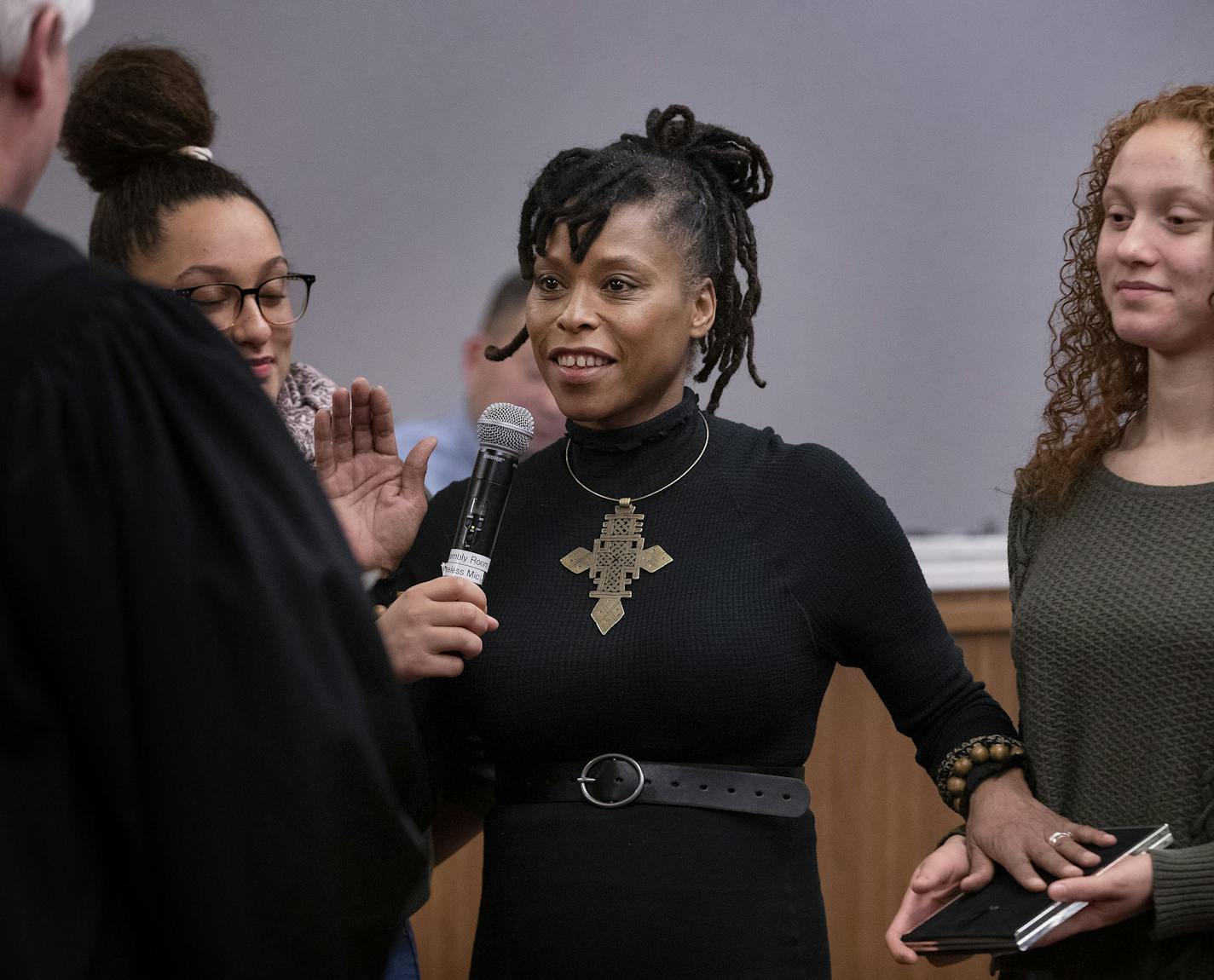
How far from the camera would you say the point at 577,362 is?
1.92m

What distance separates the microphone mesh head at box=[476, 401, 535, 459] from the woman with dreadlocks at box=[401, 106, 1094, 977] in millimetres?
132

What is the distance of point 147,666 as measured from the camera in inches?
35.1

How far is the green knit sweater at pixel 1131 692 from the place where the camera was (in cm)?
165

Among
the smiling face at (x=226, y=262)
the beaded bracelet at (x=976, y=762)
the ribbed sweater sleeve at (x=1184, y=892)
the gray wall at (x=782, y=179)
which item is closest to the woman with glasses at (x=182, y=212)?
the smiling face at (x=226, y=262)

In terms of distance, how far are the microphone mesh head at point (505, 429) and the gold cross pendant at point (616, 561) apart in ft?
0.57

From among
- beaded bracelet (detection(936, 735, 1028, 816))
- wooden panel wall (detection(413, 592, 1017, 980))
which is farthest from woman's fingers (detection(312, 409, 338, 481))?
wooden panel wall (detection(413, 592, 1017, 980))

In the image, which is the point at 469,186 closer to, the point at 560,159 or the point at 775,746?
the point at 560,159

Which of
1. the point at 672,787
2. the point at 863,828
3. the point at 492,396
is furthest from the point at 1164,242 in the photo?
the point at 492,396

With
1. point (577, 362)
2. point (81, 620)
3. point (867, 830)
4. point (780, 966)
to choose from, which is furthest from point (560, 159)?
point (867, 830)

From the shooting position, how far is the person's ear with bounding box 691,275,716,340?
2.01m

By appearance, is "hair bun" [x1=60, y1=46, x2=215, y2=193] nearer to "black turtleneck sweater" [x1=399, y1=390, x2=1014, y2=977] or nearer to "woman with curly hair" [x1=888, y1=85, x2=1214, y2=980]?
"black turtleneck sweater" [x1=399, y1=390, x2=1014, y2=977]

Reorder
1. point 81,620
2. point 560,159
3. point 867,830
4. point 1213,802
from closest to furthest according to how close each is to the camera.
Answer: point 81,620 < point 1213,802 < point 560,159 < point 867,830

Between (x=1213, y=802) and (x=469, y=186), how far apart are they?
11.3 ft

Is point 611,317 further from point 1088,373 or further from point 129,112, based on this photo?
point 129,112
